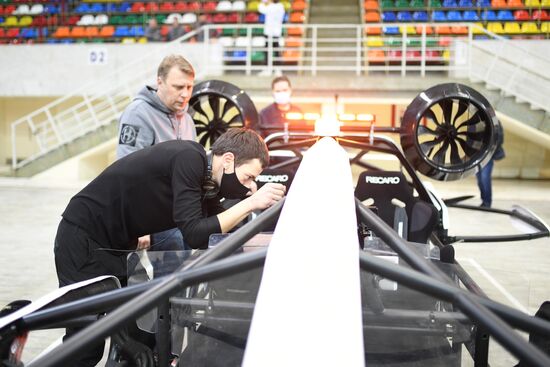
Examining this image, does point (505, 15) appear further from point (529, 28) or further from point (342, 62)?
point (342, 62)

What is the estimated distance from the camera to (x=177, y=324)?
1664mm

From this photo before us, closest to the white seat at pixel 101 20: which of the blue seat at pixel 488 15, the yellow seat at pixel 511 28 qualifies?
the blue seat at pixel 488 15

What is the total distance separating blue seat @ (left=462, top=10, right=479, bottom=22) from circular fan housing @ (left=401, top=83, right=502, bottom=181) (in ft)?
37.6

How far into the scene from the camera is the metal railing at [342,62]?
11.0 m

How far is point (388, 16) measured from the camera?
15.0 metres

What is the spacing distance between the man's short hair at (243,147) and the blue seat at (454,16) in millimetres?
13604

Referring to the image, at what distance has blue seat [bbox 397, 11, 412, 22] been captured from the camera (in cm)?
1480

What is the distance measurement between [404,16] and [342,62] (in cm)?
255

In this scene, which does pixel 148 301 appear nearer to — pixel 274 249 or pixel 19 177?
pixel 274 249

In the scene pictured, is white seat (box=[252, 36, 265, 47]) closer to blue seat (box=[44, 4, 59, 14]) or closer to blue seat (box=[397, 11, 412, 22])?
blue seat (box=[397, 11, 412, 22])

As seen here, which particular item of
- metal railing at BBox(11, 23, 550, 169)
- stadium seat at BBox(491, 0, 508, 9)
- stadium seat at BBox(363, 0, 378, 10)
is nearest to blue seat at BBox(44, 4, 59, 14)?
metal railing at BBox(11, 23, 550, 169)

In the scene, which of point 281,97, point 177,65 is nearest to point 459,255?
point 281,97

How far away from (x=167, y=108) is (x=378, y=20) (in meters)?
12.7

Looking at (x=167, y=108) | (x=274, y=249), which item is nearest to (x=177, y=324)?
(x=274, y=249)
